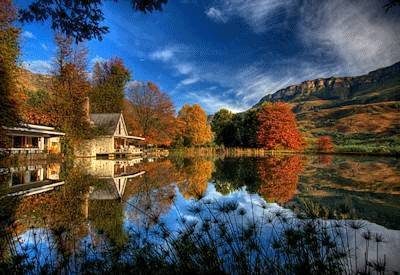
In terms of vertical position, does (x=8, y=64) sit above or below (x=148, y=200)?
above

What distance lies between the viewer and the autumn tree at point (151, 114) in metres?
46.2

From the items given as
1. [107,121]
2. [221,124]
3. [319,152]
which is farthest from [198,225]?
[221,124]

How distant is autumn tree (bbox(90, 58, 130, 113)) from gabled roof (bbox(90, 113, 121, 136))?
906cm

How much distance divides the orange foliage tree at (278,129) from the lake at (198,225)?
3216cm

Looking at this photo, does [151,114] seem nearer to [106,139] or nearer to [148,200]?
[106,139]

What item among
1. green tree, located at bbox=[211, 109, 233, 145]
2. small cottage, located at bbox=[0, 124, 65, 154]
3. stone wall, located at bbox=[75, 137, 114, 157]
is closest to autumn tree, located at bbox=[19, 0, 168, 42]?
small cottage, located at bbox=[0, 124, 65, 154]

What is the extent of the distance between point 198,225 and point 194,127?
46.9 m

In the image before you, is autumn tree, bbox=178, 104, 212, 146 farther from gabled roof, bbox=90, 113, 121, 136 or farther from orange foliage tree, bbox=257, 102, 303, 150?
gabled roof, bbox=90, 113, 121, 136

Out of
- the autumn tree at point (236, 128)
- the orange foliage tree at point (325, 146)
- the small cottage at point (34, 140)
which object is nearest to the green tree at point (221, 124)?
the autumn tree at point (236, 128)

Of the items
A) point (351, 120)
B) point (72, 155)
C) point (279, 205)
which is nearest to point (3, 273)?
point (279, 205)

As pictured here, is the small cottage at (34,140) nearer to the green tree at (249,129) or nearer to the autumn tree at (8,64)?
the autumn tree at (8,64)

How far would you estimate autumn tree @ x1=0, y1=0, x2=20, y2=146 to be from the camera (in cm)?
1587

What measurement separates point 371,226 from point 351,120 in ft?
333

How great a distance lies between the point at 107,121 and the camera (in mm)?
37406
